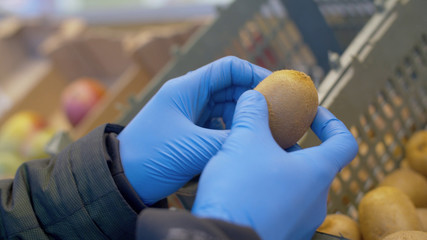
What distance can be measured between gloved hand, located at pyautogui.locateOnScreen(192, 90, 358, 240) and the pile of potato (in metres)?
0.18

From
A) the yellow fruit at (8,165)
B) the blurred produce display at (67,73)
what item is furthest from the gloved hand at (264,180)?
the yellow fruit at (8,165)

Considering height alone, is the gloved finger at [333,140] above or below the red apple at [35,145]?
above

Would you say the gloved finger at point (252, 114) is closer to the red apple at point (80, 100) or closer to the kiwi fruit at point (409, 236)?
the kiwi fruit at point (409, 236)

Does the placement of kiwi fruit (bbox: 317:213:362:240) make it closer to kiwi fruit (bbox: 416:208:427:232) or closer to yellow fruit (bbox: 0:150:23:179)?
kiwi fruit (bbox: 416:208:427:232)

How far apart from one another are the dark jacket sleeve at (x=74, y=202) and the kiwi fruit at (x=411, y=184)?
0.59m

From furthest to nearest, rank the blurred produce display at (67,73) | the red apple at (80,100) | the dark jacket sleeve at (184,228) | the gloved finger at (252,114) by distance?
the red apple at (80,100) → the blurred produce display at (67,73) → the gloved finger at (252,114) → the dark jacket sleeve at (184,228)

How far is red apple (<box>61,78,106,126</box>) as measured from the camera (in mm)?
1886

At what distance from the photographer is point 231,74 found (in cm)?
74

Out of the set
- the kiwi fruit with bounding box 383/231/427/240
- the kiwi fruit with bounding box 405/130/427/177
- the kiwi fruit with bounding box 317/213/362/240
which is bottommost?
the kiwi fruit with bounding box 317/213/362/240

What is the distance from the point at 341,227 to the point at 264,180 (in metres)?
0.32

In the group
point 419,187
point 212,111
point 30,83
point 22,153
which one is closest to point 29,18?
point 30,83

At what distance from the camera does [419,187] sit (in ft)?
2.93

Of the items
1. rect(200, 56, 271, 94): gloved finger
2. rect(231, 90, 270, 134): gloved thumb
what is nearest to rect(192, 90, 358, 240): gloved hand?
rect(231, 90, 270, 134): gloved thumb

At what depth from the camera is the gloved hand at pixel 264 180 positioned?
21.0 inches
